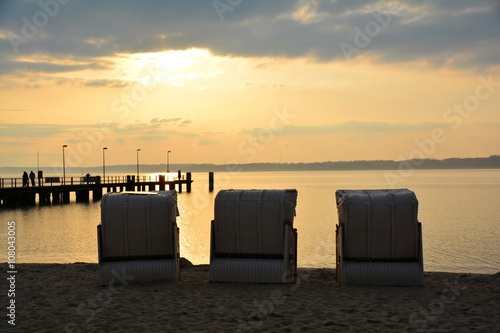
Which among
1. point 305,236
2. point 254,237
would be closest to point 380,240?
point 254,237

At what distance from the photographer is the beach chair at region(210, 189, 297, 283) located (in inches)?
517

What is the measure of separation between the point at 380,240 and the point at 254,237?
2948 millimetres

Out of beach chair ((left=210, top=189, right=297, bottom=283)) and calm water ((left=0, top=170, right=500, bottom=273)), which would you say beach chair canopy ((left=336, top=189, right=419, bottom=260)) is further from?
calm water ((left=0, top=170, right=500, bottom=273))

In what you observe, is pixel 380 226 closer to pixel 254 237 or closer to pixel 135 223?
pixel 254 237

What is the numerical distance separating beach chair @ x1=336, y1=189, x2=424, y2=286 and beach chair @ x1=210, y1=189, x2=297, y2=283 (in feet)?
4.27

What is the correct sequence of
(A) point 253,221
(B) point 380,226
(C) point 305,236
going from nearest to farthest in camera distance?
(B) point 380,226 → (A) point 253,221 → (C) point 305,236

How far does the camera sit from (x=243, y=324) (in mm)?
9812

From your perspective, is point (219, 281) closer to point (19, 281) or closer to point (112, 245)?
point (112, 245)

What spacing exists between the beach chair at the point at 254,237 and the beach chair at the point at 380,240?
4.27ft

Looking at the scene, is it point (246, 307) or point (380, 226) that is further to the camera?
point (380, 226)

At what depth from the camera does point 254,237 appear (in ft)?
43.4

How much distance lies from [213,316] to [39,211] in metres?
59.4

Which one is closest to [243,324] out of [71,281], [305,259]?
[71,281]

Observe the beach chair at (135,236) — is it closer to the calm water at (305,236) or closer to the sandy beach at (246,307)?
the sandy beach at (246,307)
